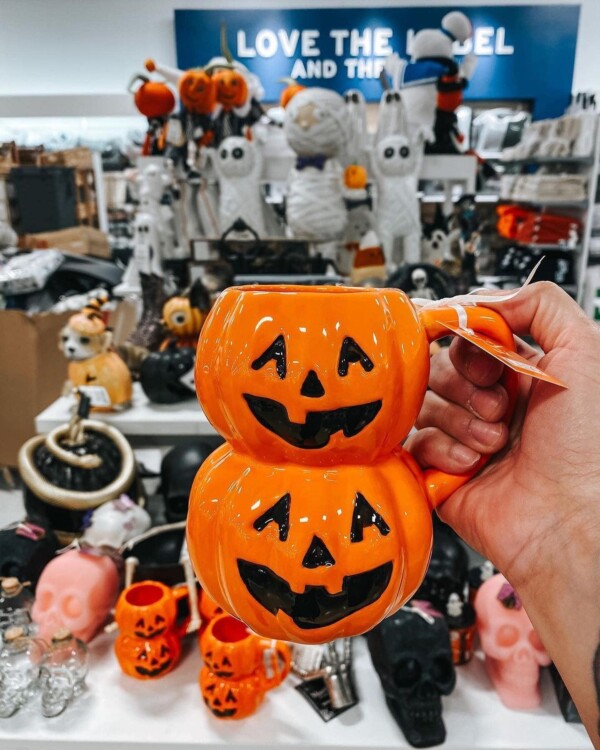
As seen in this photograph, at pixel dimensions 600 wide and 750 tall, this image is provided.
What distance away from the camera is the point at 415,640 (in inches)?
39.9

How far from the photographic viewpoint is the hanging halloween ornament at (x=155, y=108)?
196 cm

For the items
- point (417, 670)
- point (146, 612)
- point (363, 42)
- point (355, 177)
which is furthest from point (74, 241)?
point (417, 670)

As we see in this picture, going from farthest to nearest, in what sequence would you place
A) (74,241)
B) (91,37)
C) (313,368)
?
(91,37)
(74,241)
(313,368)

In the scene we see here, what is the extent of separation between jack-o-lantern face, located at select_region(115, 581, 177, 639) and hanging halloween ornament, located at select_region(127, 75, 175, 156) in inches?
58.3

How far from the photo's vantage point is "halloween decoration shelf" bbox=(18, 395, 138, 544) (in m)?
1.37

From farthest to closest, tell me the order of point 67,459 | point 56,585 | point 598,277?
1. point 598,277
2. point 67,459
3. point 56,585

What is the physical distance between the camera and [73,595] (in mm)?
1175

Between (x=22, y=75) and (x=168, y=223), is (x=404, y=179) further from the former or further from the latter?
(x=22, y=75)

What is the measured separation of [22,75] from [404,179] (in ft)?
7.57

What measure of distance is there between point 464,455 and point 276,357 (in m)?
0.23

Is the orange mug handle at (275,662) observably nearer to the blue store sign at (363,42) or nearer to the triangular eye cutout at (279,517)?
the triangular eye cutout at (279,517)

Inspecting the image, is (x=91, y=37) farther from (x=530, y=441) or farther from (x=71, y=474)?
(x=530, y=441)

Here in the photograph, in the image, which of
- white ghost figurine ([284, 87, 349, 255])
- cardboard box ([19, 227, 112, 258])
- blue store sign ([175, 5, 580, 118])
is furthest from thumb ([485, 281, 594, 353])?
blue store sign ([175, 5, 580, 118])

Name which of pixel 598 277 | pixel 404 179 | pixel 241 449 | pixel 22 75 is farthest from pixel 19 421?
pixel 598 277
